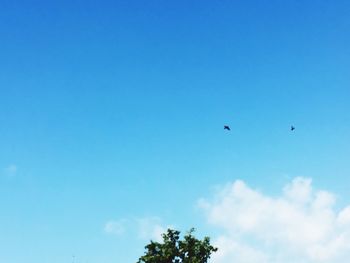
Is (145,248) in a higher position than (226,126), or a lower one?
lower

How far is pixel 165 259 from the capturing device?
39438mm

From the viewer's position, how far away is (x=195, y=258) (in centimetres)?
3928

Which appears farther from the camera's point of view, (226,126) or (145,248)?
(145,248)

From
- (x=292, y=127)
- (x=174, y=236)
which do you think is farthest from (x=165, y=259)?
(x=292, y=127)

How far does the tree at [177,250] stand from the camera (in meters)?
39.7

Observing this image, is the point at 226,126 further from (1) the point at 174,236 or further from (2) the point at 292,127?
(1) the point at 174,236

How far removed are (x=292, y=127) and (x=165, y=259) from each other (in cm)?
1967

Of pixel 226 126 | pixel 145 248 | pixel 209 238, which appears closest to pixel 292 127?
pixel 226 126

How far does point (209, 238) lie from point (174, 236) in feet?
12.6

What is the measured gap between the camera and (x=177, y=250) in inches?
1585

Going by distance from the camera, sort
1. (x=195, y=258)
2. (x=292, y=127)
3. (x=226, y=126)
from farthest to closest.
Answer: (x=195, y=258) < (x=226, y=126) < (x=292, y=127)

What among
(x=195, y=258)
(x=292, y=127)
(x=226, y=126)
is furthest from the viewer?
(x=195, y=258)

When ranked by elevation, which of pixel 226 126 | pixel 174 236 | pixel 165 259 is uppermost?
pixel 226 126

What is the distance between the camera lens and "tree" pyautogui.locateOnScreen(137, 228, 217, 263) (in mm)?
39656
